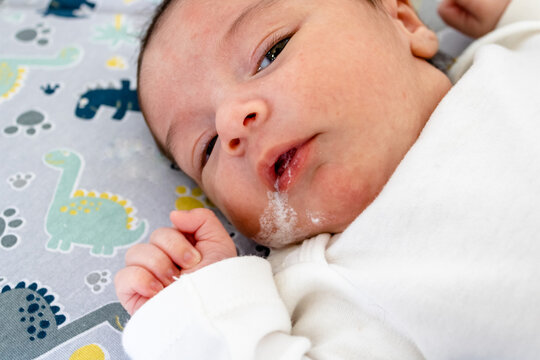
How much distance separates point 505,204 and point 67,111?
104cm

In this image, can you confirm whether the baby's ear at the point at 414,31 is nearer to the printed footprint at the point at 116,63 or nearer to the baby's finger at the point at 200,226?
the baby's finger at the point at 200,226

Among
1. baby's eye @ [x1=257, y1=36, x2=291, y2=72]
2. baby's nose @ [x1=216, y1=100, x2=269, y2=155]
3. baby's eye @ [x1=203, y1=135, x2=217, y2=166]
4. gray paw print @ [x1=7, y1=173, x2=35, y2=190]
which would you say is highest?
baby's eye @ [x1=257, y1=36, x2=291, y2=72]

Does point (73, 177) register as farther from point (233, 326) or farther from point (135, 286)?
point (233, 326)

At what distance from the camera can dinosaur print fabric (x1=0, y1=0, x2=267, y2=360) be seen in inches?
38.3

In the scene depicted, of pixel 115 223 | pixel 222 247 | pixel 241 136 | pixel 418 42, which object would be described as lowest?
pixel 115 223

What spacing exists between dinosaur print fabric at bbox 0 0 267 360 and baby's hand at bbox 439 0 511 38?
0.83 m

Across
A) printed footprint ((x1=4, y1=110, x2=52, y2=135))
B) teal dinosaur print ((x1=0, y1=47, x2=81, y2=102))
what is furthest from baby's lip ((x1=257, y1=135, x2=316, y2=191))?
teal dinosaur print ((x1=0, y1=47, x2=81, y2=102))

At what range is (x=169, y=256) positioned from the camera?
3.08 feet

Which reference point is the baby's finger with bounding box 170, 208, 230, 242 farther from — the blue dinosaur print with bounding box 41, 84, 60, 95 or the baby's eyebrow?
the blue dinosaur print with bounding box 41, 84, 60, 95

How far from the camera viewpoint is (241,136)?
3.00 ft

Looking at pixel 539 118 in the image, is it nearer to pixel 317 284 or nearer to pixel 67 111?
pixel 317 284

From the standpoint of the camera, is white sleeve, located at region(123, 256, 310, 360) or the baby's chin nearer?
white sleeve, located at region(123, 256, 310, 360)

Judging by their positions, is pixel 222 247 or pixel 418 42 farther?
pixel 418 42

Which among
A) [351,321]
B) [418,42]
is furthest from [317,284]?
[418,42]
